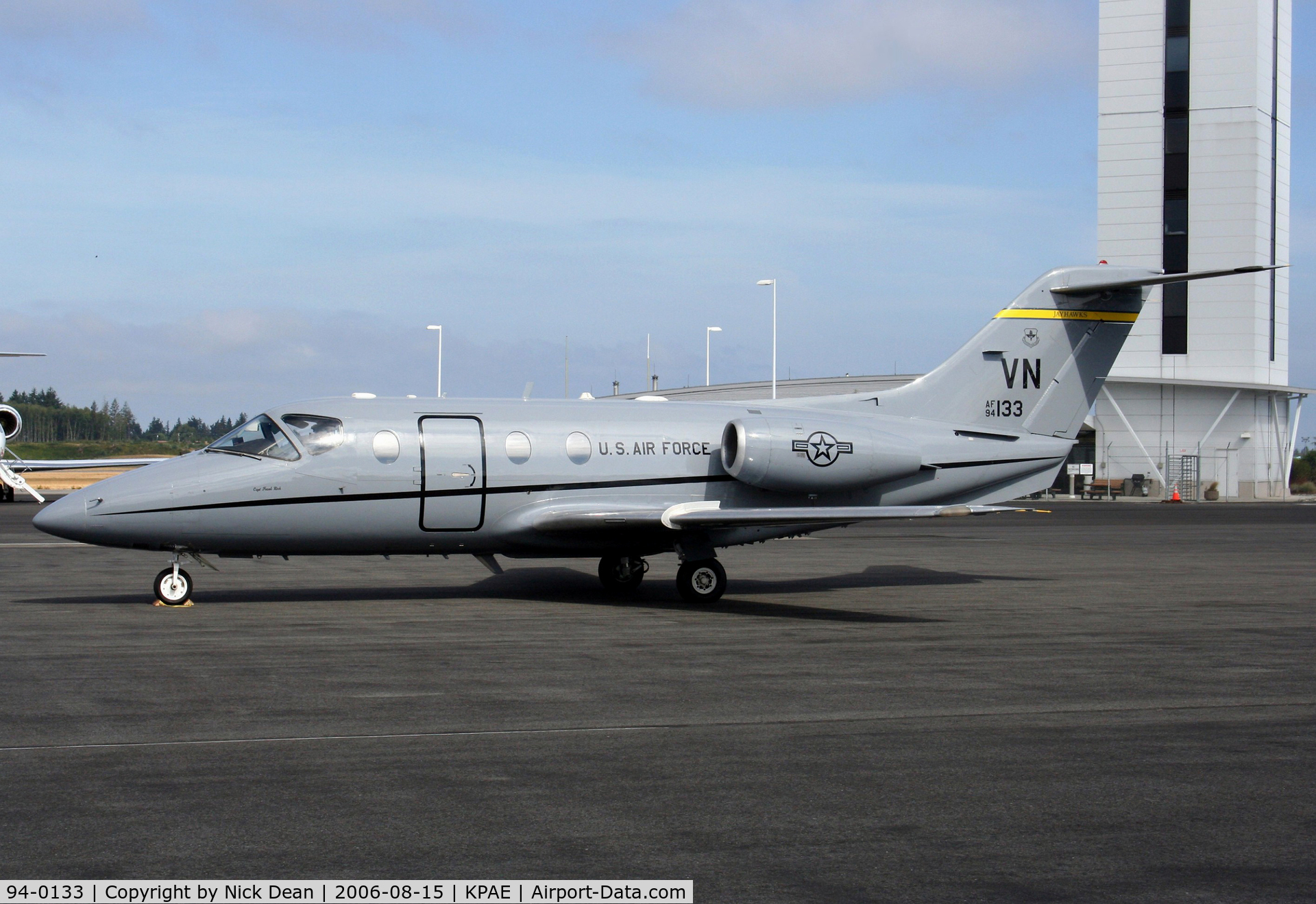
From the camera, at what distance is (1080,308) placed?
18344 millimetres

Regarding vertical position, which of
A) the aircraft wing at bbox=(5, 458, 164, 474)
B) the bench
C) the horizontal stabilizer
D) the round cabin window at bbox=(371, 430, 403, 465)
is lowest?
the bench

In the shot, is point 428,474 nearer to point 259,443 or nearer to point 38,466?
point 259,443

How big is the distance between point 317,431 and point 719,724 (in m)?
8.77

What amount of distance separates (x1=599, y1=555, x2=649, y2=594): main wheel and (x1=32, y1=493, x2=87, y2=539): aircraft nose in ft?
22.1

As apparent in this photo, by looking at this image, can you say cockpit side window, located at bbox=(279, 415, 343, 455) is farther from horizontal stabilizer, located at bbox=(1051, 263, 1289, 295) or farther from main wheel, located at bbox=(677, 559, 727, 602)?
horizontal stabilizer, located at bbox=(1051, 263, 1289, 295)

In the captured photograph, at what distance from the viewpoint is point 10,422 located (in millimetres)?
50594

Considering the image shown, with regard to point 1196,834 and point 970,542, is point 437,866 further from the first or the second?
point 970,542

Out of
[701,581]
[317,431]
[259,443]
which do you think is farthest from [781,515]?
[259,443]

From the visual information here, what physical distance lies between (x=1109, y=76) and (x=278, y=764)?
198ft

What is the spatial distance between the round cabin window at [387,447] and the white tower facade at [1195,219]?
4869 cm

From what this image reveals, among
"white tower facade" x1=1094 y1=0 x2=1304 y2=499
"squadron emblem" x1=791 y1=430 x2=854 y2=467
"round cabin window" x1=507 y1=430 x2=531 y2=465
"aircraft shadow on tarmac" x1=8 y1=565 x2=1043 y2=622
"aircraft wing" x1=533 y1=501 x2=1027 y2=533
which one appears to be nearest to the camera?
"aircraft wing" x1=533 y1=501 x2=1027 y2=533

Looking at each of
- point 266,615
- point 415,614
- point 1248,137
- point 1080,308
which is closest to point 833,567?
point 1080,308

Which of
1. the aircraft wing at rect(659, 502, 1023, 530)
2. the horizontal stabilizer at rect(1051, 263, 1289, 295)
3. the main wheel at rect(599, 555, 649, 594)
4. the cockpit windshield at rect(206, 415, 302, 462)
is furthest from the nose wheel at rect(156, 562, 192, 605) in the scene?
the horizontal stabilizer at rect(1051, 263, 1289, 295)

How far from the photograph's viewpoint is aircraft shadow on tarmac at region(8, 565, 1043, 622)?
15.1 metres
